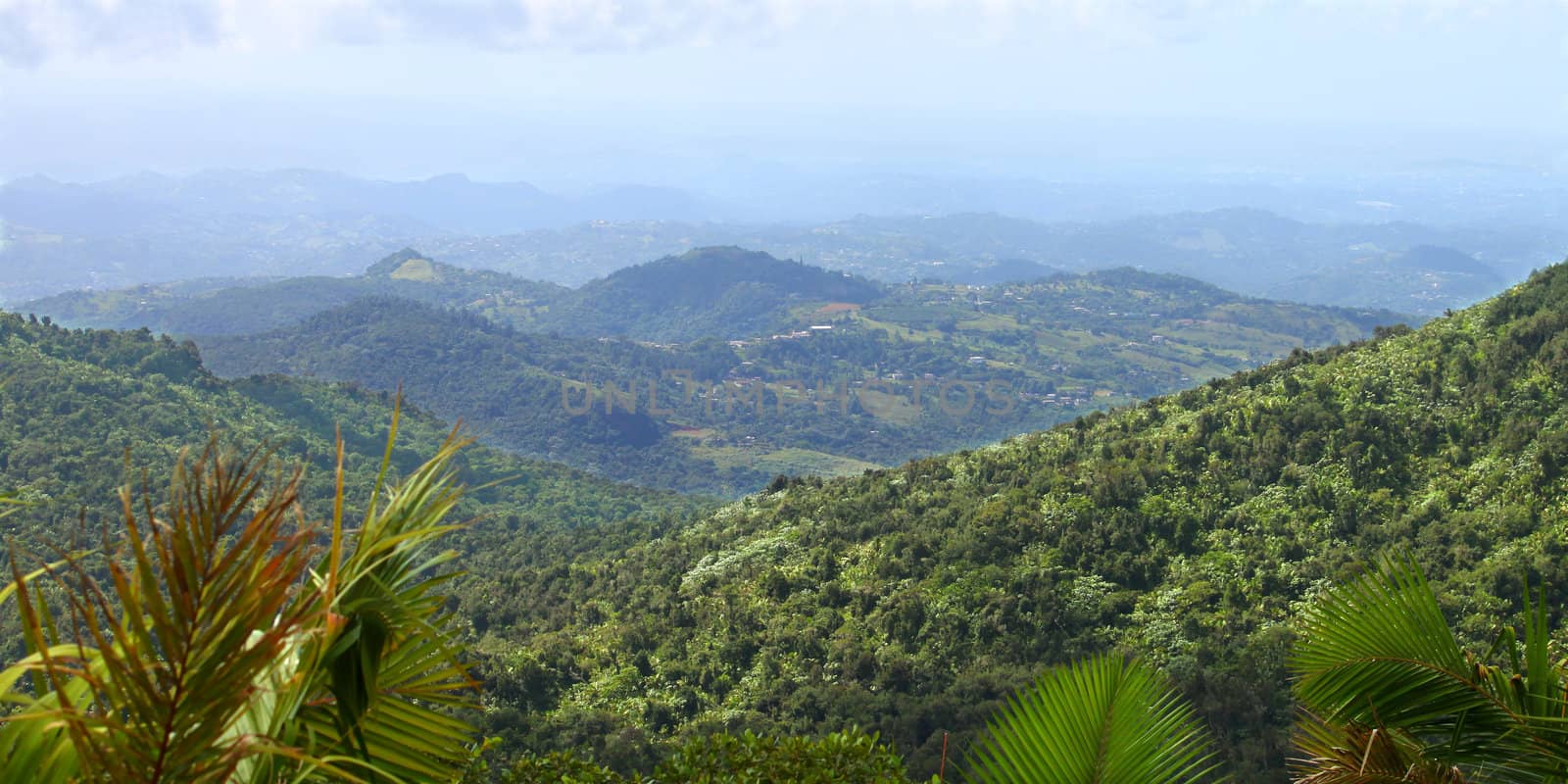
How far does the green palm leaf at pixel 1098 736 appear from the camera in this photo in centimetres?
334

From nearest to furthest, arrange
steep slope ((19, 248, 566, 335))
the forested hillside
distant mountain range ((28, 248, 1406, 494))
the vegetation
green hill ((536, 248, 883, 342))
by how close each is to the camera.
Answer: the vegetation, the forested hillside, distant mountain range ((28, 248, 1406, 494)), steep slope ((19, 248, 566, 335)), green hill ((536, 248, 883, 342))

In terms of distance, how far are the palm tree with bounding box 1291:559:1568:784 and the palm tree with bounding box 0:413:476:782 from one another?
2.99 meters

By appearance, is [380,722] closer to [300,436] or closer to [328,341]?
[300,436]

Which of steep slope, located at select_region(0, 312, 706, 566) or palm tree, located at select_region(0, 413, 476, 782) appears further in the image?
steep slope, located at select_region(0, 312, 706, 566)

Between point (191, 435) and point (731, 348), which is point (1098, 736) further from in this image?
point (731, 348)

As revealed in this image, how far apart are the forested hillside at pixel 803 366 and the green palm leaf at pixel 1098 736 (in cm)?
9192

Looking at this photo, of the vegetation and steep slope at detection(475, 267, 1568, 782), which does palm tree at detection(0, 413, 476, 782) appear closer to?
steep slope at detection(475, 267, 1568, 782)

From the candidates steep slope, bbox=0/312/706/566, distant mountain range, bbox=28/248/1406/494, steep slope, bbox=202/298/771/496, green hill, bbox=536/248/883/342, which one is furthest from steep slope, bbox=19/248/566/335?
steep slope, bbox=0/312/706/566

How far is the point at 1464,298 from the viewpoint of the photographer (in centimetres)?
19338

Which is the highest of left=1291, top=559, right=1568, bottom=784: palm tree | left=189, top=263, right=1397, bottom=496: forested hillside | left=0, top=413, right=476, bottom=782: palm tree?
left=0, top=413, right=476, bottom=782: palm tree

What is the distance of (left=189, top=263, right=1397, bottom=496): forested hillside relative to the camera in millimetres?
106438

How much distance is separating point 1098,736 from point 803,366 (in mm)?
131678

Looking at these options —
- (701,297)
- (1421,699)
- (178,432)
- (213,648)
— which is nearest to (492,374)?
(178,432)

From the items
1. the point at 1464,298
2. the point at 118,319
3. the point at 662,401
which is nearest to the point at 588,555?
the point at 662,401
